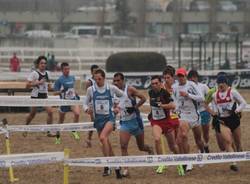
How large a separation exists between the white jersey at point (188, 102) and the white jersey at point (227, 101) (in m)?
0.31

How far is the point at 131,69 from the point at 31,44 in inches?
831

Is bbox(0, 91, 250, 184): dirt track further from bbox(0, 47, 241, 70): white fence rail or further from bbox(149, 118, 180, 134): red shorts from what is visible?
bbox(0, 47, 241, 70): white fence rail

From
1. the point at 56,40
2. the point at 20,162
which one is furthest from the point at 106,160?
the point at 56,40

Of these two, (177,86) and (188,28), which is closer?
(177,86)

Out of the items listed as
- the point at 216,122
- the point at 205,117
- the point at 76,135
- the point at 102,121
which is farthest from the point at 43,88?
the point at 216,122

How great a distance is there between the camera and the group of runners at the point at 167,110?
13852 mm

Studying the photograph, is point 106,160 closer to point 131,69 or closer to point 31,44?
point 131,69

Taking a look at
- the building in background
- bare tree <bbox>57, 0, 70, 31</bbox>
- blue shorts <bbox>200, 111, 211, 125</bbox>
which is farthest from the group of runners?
bare tree <bbox>57, 0, 70, 31</bbox>

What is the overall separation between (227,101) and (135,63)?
26.6 meters

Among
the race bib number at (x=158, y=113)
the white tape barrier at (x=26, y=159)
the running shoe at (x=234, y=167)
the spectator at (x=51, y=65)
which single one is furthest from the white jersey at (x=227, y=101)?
the spectator at (x=51, y=65)

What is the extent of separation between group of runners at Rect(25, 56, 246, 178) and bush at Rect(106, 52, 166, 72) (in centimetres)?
2531

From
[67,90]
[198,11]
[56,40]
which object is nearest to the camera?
[67,90]

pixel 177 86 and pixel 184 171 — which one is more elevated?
pixel 177 86

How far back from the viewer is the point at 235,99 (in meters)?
14.3
